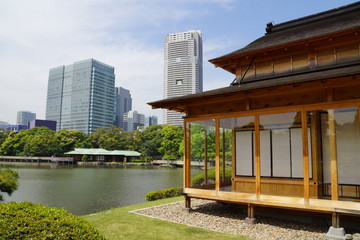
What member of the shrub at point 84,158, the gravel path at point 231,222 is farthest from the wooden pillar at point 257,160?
the shrub at point 84,158

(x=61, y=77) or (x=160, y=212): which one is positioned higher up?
(x=61, y=77)

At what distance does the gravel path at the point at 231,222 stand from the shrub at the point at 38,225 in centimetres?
467

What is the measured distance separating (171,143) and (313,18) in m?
62.1

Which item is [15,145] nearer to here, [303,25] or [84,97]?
[84,97]

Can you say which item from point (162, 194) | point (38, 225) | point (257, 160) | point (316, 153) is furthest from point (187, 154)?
point (38, 225)

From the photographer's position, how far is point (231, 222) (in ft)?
28.3

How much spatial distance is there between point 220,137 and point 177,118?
172 metres

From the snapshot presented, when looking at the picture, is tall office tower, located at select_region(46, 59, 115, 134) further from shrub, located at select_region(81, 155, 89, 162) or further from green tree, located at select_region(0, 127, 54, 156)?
shrub, located at select_region(81, 155, 89, 162)

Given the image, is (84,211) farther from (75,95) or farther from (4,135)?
(75,95)

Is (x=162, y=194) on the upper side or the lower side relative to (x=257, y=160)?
lower

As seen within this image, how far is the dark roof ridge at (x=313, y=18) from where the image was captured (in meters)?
11.4

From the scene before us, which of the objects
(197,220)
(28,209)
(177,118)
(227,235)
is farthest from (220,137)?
(177,118)

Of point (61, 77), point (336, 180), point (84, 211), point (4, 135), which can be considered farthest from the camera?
point (61, 77)

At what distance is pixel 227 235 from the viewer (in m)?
7.17
